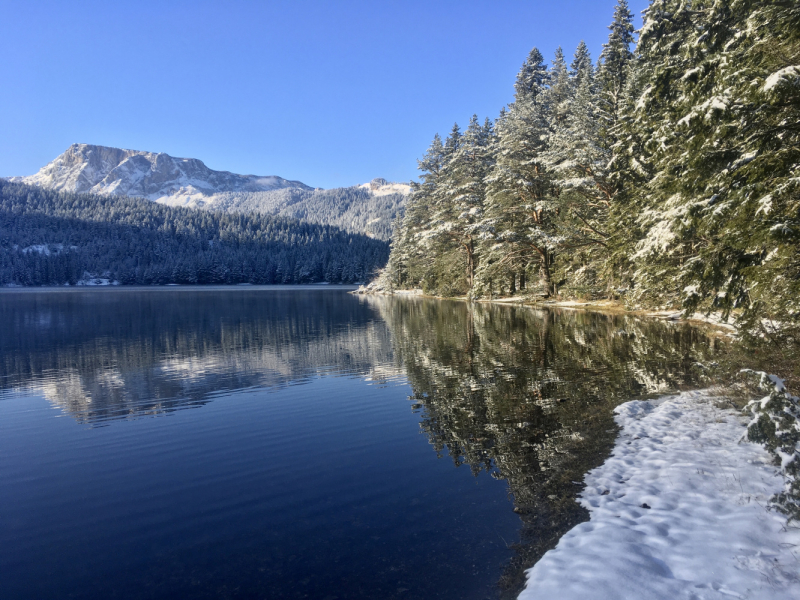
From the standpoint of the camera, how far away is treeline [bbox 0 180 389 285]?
15650cm

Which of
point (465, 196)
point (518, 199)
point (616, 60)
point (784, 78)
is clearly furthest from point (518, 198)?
point (784, 78)

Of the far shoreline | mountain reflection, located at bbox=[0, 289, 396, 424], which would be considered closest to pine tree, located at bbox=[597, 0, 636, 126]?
mountain reflection, located at bbox=[0, 289, 396, 424]

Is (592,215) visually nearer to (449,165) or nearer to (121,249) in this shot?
(449,165)

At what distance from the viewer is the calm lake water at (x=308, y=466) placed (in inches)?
214

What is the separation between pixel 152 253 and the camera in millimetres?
172750

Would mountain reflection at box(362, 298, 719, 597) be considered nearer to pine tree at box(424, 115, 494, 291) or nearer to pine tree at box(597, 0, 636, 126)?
pine tree at box(597, 0, 636, 126)

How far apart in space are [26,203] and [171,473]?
814ft

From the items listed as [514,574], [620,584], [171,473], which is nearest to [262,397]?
[171,473]

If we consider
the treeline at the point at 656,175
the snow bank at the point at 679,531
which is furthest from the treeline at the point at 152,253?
the snow bank at the point at 679,531

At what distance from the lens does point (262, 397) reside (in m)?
13.7

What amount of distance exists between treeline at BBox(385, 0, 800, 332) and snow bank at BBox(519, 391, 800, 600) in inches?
115

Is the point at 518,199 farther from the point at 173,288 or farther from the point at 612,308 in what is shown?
the point at 173,288

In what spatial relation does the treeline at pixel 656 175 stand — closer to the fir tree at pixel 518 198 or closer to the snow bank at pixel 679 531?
the fir tree at pixel 518 198

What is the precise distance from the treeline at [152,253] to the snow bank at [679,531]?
141m
